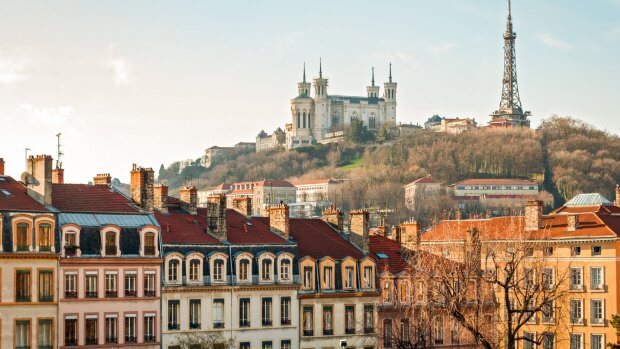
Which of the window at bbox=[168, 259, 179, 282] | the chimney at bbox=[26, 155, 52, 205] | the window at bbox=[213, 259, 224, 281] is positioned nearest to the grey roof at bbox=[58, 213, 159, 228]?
the chimney at bbox=[26, 155, 52, 205]

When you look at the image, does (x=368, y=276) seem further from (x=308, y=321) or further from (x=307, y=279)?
(x=308, y=321)

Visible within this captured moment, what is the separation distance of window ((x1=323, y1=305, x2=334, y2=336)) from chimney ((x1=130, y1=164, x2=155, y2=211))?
34.3ft

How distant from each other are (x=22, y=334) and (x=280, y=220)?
52.7 feet

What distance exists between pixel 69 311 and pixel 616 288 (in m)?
36.3

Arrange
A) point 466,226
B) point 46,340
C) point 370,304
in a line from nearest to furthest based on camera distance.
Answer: point 46,340 < point 370,304 < point 466,226

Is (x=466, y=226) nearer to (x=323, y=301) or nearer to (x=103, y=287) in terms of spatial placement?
(x=323, y=301)

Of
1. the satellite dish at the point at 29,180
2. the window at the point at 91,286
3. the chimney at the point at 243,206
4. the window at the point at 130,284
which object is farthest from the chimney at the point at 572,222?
the satellite dish at the point at 29,180

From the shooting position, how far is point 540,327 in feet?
275

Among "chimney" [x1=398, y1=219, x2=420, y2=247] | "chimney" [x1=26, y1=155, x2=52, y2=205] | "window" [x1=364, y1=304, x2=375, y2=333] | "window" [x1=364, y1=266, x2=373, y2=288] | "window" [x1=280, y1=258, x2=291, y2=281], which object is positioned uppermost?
"chimney" [x1=26, y1=155, x2=52, y2=205]

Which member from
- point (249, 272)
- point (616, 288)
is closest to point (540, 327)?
point (616, 288)

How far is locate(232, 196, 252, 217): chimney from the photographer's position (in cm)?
7250

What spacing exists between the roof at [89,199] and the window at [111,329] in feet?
16.2

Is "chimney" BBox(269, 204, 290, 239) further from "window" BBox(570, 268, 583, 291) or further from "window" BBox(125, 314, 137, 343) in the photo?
"window" BBox(570, 268, 583, 291)

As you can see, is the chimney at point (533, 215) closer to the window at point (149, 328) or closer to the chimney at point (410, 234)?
the chimney at point (410, 234)
